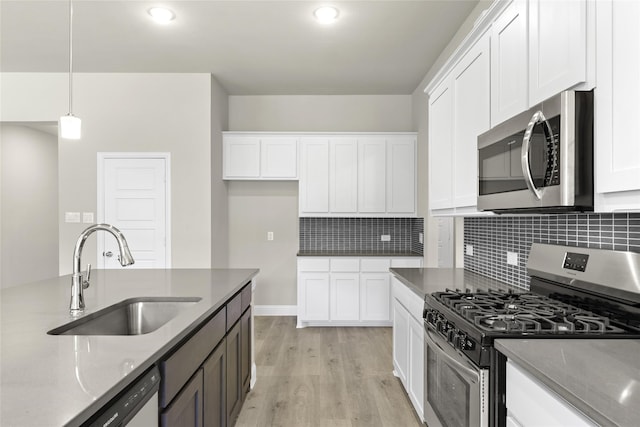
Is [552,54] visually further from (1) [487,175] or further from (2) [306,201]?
(2) [306,201]

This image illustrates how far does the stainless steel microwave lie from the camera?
1269mm

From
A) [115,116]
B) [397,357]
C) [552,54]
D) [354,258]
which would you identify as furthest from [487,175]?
[115,116]

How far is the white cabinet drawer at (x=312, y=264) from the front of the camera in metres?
Answer: 4.54

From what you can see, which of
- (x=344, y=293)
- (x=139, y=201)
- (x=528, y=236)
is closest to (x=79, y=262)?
(x=528, y=236)

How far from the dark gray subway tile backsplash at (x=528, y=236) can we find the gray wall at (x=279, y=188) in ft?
8.05

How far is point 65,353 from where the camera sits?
3.78 ft

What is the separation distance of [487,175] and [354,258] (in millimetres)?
2731

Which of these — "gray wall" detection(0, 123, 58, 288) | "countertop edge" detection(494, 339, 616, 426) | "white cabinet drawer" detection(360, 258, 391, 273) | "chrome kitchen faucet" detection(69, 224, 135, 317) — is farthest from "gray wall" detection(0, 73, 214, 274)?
"countertop edge" detection(494, 339, 616, 426)

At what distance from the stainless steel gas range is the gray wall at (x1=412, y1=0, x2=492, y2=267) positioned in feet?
4.67

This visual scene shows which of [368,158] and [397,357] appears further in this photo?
[368,158]

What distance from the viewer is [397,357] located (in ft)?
9.70

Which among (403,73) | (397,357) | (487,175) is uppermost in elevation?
(403,73)

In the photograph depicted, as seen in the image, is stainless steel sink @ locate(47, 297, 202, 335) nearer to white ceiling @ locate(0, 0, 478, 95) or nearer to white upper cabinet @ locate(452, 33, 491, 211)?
white upper cabinet @ locate(452, 33, 491, 211)

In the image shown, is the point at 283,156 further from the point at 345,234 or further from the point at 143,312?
the point at 143,312
